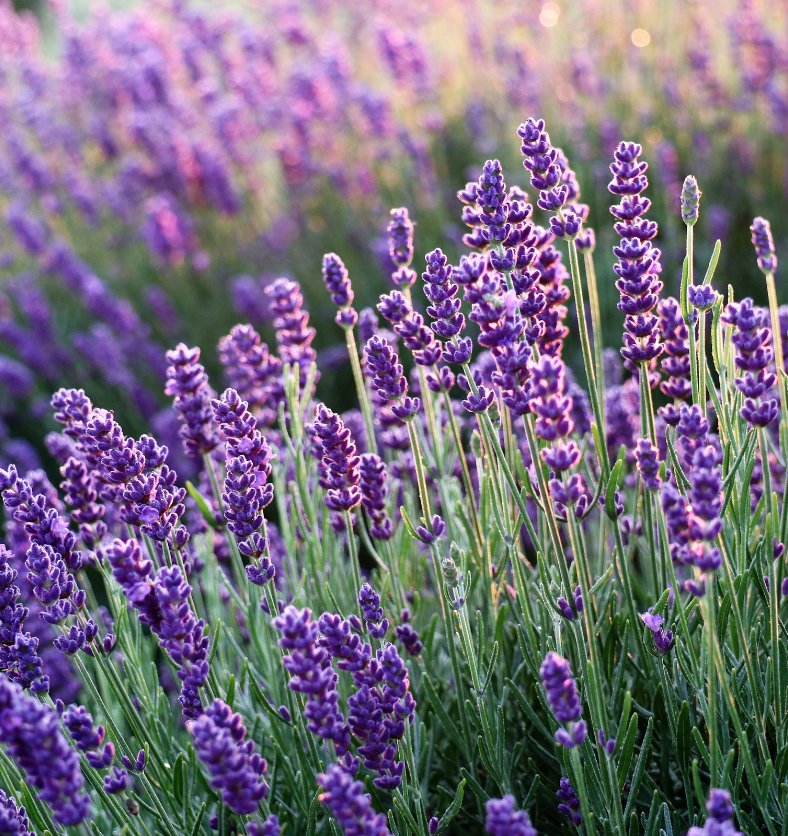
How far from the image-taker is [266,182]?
727 cm

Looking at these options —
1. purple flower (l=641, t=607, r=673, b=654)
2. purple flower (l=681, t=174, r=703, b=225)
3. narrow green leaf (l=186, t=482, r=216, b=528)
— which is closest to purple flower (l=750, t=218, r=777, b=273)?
purple flower (l=681, t=174, r=703, b=225)

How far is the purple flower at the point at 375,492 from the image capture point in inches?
75.3

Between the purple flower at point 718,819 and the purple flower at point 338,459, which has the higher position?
the purple flower at point 338,459

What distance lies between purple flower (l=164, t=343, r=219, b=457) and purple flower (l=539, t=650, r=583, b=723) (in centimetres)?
96

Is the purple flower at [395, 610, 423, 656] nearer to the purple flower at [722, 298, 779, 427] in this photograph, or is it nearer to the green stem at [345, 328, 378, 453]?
the green stem at [345, 328, 378, 453]

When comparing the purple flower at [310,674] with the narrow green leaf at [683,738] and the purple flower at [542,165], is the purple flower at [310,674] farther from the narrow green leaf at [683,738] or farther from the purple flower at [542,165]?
the purple flower at [542,165]

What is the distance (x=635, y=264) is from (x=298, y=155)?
508 cm

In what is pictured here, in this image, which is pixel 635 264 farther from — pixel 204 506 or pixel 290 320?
pixel 204 506

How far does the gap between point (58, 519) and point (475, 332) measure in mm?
3261

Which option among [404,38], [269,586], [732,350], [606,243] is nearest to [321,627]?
[269,586]

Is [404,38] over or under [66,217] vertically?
over

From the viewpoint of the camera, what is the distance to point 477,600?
7.52 feet

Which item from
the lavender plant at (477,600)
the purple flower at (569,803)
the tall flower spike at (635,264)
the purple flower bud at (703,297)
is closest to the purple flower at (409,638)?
the lavender plant at (477,600)

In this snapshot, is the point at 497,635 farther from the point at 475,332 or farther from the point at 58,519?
the point at 475,332
